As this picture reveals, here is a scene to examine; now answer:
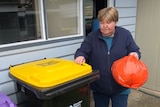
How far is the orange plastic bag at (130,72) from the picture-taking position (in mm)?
1734

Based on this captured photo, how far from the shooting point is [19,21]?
218 centimetres

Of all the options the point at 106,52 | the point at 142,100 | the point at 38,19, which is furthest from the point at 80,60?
the point at 142,100

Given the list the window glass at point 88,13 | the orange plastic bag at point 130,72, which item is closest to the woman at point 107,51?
the orange plastic bag at point 130,72

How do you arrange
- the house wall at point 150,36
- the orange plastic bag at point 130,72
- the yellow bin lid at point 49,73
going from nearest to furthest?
1. the yellow bin lid at point 49,73
2. the orange plastic bag at point 130,72
3. the house wall at point 150,36

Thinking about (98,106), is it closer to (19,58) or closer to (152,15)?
(19,58)

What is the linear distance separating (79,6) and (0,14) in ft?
3.63

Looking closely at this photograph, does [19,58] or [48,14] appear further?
[48,14]

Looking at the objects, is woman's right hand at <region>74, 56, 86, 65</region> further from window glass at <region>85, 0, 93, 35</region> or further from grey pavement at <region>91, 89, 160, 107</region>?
grey pavement at <region>91, 89, 160, 107</region>

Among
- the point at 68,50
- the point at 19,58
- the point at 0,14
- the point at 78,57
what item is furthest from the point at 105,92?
the point at 0,14

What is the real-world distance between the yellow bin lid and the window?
58cm

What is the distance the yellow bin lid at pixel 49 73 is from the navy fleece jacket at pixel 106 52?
0.90ft

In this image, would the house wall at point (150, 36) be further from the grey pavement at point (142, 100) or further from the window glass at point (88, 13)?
the window glass at point (88, 13)

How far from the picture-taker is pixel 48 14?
2.42m

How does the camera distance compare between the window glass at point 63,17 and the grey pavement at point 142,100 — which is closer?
the window glass at point 63,17
